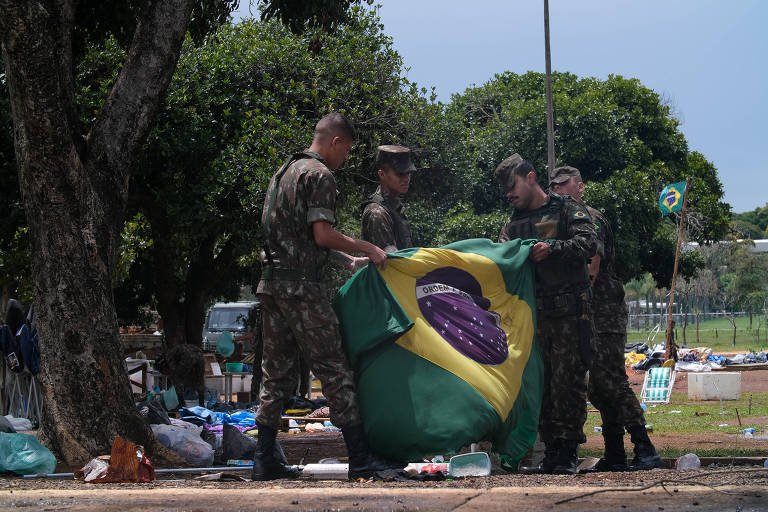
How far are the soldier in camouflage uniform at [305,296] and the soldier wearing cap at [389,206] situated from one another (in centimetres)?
67

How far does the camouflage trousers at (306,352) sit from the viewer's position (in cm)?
488

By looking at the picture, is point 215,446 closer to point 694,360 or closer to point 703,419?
point 703,419

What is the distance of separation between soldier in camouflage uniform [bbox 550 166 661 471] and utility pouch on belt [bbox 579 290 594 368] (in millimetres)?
299

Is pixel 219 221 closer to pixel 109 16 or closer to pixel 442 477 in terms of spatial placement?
pixel 109 16

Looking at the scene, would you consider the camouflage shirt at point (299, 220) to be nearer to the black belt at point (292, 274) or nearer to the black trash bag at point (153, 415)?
the black belt at point (292, 274)

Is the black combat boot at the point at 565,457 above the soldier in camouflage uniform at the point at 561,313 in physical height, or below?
below

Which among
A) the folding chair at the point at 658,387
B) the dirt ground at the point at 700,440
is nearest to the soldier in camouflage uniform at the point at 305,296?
the dirt ground at the point at 700,440

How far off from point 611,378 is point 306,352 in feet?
7.86

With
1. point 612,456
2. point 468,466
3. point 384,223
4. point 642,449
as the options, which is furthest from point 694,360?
point 468,466

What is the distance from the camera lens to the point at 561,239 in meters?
5.95

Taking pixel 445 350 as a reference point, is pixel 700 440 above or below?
below

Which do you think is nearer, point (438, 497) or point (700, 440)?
A: point (438, 497)

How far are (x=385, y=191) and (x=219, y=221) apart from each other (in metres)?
9.53

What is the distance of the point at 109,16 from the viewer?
30.5 ft
